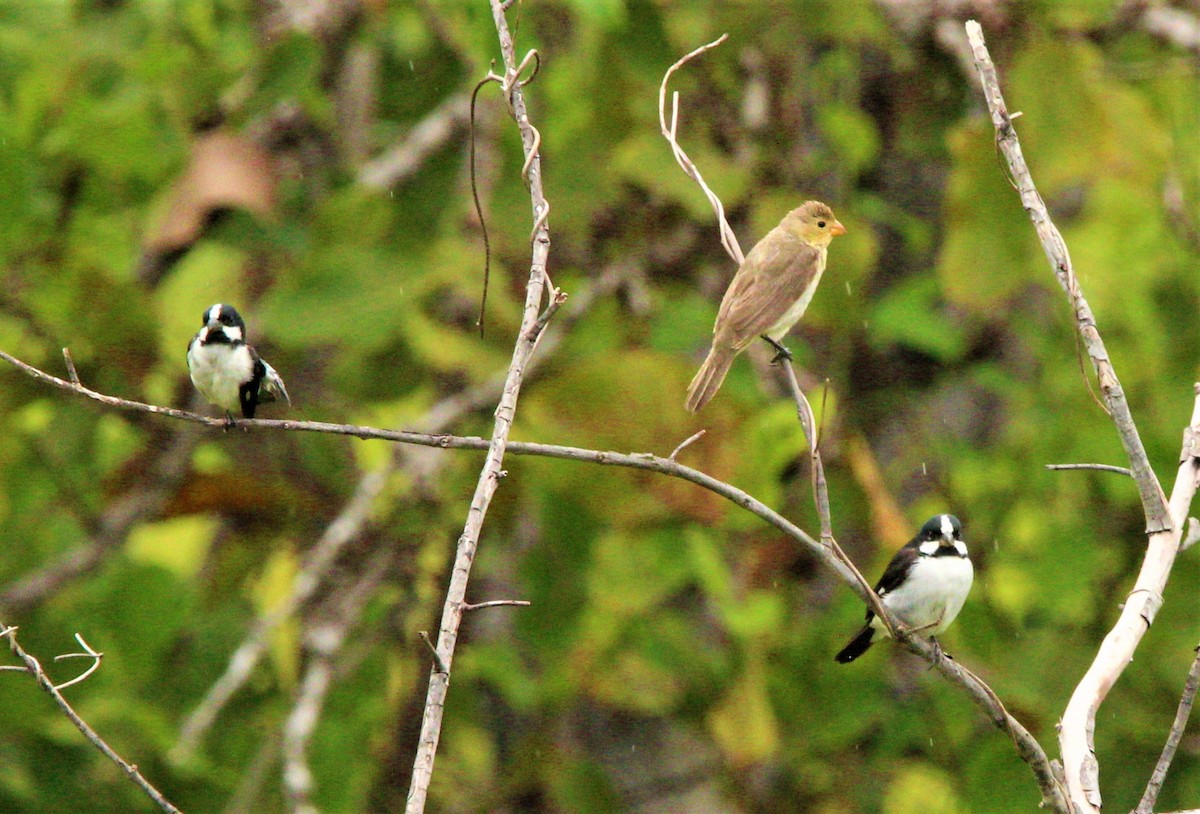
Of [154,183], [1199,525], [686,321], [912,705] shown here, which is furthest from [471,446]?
[912,705]

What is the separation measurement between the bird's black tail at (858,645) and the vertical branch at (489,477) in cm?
251

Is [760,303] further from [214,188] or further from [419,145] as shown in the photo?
[419,145]

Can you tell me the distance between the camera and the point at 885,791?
22.0 feet

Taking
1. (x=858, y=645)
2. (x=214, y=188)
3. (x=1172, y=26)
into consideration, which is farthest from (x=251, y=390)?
(x=1172, y=26)

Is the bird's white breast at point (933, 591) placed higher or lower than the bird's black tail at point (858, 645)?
higher

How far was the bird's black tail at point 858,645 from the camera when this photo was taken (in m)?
4.87

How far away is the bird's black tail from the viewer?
4.87 m

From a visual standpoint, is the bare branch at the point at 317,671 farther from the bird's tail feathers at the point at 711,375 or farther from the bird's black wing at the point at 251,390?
the bird's tail feathers at the point at 711,375

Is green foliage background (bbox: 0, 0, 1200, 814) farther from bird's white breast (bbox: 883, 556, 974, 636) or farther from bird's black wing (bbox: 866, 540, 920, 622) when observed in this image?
bird's white breast (bbox: 883, 556, 974, 636)

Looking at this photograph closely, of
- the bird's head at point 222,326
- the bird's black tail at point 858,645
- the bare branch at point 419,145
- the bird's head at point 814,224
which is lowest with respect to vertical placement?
the bird's black tail at point 858,645

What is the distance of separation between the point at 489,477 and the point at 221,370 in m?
1.93

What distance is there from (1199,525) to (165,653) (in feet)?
15.0

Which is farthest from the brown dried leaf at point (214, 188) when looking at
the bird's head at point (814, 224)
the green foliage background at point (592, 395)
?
the bird's head at point (814, 224)

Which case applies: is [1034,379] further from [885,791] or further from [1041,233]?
[1041,233]
